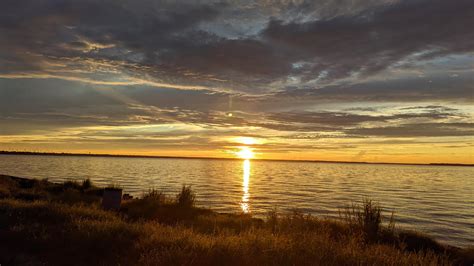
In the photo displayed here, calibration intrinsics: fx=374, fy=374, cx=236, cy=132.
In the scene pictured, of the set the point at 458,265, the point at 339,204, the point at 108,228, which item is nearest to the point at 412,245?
the point at 458,265

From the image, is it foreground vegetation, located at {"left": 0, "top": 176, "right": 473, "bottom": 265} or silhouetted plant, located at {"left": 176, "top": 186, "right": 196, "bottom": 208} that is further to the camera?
silhouetted plant, located at {"left": 176, "top": 186, "right": 196, "bottom": 208}

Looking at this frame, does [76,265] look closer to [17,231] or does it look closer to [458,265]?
[17,231]

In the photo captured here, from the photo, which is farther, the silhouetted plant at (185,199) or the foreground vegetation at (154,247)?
the silhouetted plant at (185,199)

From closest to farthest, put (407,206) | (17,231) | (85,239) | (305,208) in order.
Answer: (85,239) < (17,231) < (305,208) < (407,206)

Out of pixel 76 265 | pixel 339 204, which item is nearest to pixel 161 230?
pixel 76 265

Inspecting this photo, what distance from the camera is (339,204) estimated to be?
33219mm

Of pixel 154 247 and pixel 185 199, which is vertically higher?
pixel 154 247

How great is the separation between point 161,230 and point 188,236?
1.35 m

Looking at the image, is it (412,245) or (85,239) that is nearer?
(85,239)

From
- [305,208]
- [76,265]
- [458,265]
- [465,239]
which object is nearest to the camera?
[76,265]

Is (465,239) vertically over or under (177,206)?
under

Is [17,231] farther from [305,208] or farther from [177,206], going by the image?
[305,208]

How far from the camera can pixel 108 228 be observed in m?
9.75

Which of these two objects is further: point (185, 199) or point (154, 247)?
point (185, 199)
